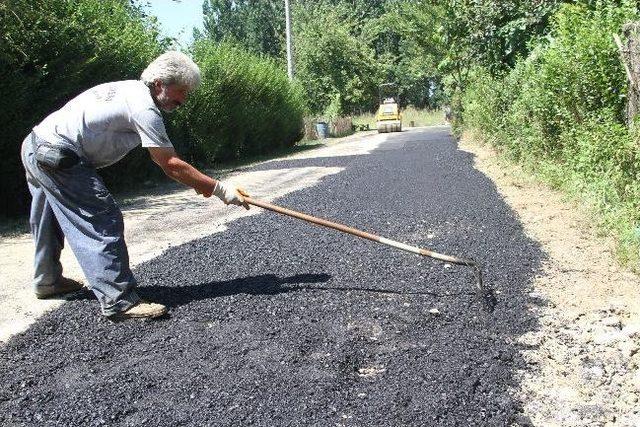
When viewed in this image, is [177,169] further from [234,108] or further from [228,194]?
[234,108]

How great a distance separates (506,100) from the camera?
10.9 meters

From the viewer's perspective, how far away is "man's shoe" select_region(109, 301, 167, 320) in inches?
153

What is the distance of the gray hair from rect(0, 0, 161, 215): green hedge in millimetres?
4731

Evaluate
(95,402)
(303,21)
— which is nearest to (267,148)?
(95,402)

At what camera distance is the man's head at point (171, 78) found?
3850mm

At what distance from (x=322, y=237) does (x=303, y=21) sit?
40590mm

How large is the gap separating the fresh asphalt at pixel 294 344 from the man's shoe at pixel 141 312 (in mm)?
62

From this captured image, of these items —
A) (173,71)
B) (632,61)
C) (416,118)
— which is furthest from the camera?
(416,118)

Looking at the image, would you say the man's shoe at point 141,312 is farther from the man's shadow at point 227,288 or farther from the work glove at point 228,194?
the work glove at point 228,194

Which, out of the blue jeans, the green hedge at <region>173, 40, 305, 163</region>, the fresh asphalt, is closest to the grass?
the green hedge at <region>173, 40, 305, 163</region>

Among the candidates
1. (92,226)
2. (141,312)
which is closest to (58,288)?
(92,226)

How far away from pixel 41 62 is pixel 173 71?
5673 millimetres

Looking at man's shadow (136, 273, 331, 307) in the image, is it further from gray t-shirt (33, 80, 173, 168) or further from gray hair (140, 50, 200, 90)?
gray hair (140, 50, 200, 90)

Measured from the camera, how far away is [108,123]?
153 inches
